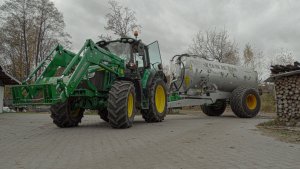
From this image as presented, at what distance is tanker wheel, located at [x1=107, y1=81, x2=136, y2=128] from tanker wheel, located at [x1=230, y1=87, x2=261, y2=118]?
7.14m

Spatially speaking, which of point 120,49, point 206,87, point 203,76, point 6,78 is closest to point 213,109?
point 206,87

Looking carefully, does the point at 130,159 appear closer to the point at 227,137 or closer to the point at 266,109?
the point at 227,137

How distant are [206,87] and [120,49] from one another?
18.4 feet

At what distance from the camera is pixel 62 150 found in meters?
6.05

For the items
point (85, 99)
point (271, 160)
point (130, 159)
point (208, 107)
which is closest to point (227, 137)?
point (271, 160)

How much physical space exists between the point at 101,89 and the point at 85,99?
63 cm

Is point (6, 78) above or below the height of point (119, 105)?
above

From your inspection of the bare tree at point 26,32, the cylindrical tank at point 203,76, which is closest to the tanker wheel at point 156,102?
the cylindrical tank at point 203,76

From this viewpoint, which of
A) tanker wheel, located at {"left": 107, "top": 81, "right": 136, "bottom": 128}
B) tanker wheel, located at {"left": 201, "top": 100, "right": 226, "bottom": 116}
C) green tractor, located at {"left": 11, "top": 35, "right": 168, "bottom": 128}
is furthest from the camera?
tanker wheel, located at {"left": 201, "top": 100, "right": 226, "bottom": 116}

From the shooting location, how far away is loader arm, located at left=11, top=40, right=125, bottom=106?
27.1 ft

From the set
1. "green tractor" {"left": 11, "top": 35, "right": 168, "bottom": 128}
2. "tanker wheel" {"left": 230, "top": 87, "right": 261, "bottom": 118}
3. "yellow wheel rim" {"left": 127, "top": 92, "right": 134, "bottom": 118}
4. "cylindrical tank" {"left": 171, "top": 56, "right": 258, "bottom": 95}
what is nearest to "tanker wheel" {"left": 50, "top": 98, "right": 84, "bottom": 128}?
"green tractor" {"left": 11, "top": 35, "right": 168, "bottom": 128}

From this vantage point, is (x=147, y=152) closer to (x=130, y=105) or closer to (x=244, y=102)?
(x=130, y=105)

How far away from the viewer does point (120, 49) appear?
11344 millimetres

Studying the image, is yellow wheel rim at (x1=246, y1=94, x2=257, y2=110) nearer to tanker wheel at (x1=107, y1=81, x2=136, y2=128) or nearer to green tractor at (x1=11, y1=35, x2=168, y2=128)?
green tractor at (x1=11, y1=35, x2=168, y2=128)
